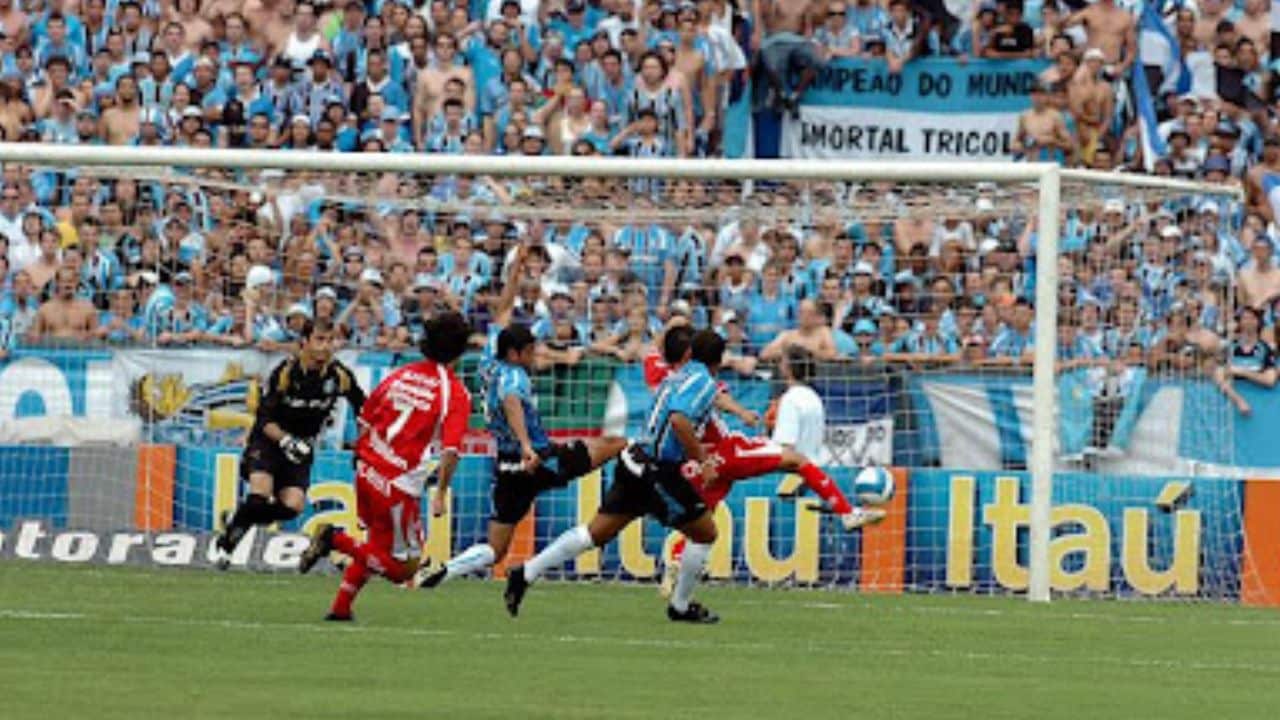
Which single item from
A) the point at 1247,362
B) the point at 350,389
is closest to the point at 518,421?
the point at 350,389

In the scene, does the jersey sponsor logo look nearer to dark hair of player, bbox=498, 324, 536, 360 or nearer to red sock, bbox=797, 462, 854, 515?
dark hair of player, bbox=498, 324, 536, 360

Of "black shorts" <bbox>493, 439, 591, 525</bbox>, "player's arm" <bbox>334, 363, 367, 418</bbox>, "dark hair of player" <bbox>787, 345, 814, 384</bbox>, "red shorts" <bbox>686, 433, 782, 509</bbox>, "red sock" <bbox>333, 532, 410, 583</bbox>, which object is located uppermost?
"dark hair of player" <bbox>787, 345, 814, 384</bbox>

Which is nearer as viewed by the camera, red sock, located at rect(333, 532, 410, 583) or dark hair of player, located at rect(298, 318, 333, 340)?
red sock, located at rect(333, 532, 410, 583)

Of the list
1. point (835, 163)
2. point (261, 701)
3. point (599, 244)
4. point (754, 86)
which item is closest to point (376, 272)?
point (599, 244)

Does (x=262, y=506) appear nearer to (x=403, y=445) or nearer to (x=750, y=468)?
(x=750, y=468)

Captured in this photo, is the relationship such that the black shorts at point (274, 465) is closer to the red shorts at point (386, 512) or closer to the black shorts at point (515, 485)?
the black shorts at point (515, 485)

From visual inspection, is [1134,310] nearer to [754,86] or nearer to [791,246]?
[791,246]

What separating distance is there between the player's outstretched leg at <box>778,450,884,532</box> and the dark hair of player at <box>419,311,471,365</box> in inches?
123

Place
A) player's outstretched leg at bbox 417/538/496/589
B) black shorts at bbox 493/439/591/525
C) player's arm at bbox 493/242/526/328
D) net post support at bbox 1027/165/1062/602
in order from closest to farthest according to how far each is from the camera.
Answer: player's outstretched leg at bbox 417/538/496/589 → black shorts at bbox 493/439/591/525 → net post support at bbox 1027/165/1062/602 → player's arm at bbox 493/242/526/328

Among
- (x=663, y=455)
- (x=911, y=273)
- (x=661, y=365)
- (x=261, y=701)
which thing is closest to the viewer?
(x=261, y=701)

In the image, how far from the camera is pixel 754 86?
30438mm

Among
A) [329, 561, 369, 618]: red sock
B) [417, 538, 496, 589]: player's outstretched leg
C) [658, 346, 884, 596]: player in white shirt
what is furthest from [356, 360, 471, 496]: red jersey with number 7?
[658, 346, 884, 596]: player in white shirt

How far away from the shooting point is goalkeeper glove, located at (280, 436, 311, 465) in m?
21.2

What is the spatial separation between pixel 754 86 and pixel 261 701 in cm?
1771
